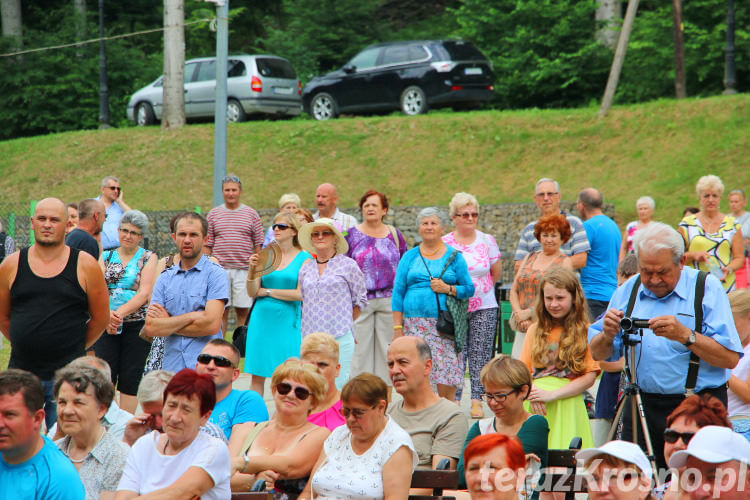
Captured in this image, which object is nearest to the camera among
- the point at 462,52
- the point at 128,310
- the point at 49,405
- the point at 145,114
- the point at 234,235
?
the point at 49,405

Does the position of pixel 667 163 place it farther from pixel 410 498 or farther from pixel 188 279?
pixel 410 498

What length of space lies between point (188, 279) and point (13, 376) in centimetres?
265

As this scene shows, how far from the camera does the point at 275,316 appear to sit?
26.8ft

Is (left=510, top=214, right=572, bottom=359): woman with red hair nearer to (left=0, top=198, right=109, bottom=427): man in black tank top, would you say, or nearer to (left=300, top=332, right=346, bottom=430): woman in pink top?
(left=300, top=332, right=346, bottom=430): woman in pink top

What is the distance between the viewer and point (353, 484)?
469 centimetres

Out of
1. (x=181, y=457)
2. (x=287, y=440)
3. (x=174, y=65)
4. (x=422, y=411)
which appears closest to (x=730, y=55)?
(x=174, y=65)

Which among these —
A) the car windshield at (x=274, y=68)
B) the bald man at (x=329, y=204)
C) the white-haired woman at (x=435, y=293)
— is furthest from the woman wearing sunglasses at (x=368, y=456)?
the car windshield at (x=274, y=68)

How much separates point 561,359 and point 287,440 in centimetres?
167

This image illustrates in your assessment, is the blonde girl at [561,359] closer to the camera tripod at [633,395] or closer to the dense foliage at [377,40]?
the camera tripod at [633,395]

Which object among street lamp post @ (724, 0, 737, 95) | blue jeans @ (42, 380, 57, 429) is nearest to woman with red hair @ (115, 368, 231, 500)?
blue jeans @ (42, 380, 57, 429)

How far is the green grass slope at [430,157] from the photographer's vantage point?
19531mm

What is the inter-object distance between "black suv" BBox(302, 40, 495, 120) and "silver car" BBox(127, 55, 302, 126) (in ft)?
2.39

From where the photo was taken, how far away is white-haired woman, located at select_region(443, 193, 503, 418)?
8508 mm

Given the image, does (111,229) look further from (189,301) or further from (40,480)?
A: (40,480)
